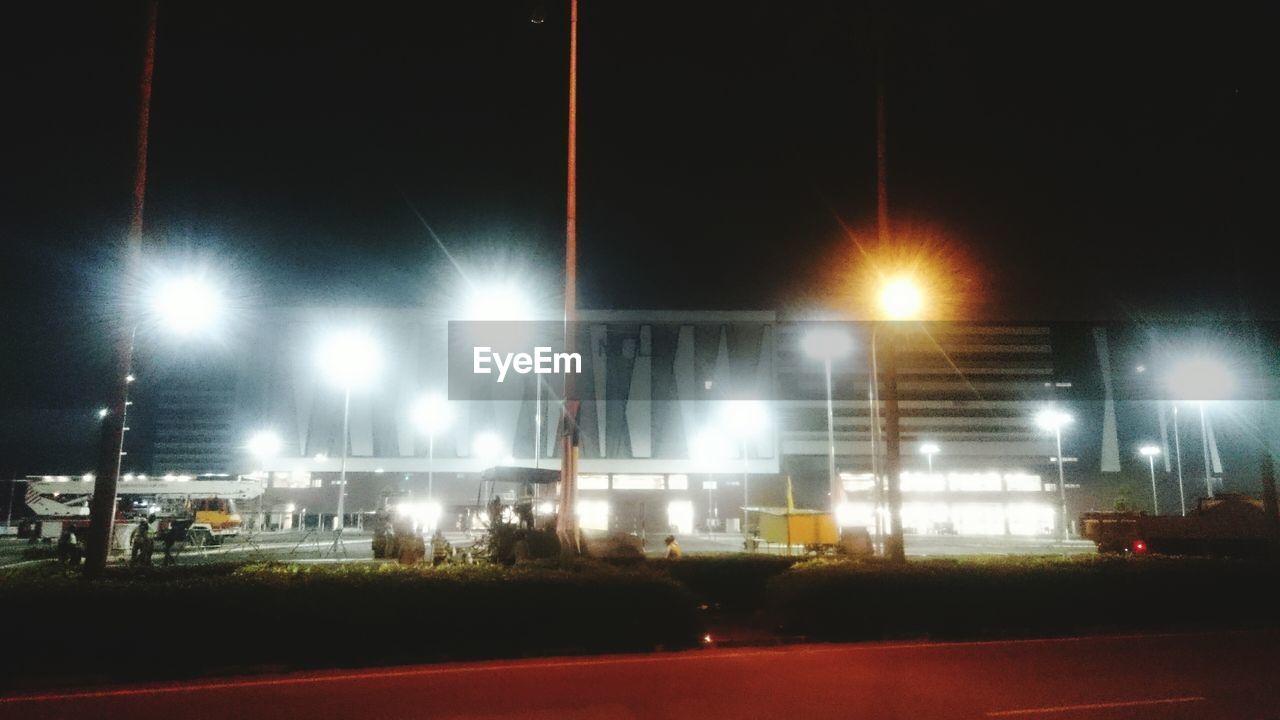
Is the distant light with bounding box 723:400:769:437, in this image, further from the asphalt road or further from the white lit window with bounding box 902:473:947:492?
the asphalt road

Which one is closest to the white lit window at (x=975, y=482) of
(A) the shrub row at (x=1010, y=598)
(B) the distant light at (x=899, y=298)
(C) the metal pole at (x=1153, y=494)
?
(C) the metal pole at (x=1153, y=494)

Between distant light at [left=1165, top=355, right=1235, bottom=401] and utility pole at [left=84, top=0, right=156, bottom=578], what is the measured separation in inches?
1645

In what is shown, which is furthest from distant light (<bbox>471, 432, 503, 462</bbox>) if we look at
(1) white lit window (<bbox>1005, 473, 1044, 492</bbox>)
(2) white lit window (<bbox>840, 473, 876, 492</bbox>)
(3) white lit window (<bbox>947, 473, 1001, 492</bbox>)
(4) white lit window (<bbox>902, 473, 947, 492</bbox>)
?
(1) white lit window (<bbox>1005, 473, 1044, 492</bbox>)

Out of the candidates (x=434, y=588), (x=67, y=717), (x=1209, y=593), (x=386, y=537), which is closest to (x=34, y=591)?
(x=67, y=717)

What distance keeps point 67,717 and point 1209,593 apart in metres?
16.4

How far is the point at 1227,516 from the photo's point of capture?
Answer: 22.8m

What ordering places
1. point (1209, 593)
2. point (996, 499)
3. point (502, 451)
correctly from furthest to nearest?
point (996, 499) < point (502, 451) < point (1209, 593)

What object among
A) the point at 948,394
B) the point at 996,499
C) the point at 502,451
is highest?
the point at 948,394

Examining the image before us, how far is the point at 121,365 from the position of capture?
985 centimetres

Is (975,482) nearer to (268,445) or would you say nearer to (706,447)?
(706,447)

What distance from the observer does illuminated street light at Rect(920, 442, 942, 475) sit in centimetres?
5319

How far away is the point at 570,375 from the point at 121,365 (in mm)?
6803

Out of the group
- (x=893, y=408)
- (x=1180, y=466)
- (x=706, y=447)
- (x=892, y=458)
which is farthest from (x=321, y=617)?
(x=1180, y=466)

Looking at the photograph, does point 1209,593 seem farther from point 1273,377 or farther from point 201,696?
point 1273,377
